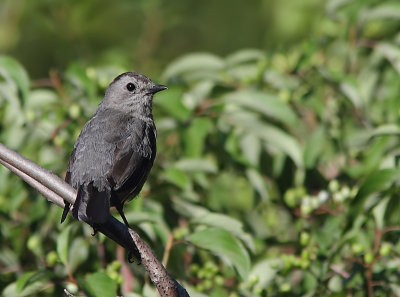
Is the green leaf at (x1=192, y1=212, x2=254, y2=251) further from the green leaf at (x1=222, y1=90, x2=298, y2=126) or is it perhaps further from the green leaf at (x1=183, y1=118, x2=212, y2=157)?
the green leaf at (x1=222, y1=90, x2=298, y2=126)

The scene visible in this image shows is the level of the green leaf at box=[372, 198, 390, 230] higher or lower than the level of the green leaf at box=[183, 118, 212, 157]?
lower

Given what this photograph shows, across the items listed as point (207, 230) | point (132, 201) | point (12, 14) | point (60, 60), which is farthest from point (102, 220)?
point (12, 14)

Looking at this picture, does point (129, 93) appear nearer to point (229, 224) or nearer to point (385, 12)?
point (229, 224)

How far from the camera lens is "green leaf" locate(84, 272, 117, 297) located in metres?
3.07

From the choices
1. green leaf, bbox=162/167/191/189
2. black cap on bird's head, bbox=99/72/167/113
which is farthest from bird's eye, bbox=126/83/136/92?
green leaf, bbox=162/167/191/189

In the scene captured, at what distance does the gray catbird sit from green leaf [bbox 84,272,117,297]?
0.34 metres

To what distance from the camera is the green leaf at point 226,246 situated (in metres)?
3.19

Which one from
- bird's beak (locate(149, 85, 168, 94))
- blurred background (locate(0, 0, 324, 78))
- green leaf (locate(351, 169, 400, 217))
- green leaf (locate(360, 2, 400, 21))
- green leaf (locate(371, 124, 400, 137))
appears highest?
blurred background (locate(0, 0, 324, 78))

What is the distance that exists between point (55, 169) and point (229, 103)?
1118mm

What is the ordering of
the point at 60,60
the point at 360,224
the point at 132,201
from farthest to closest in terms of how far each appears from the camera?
1. the point at 60,60
2. the point at 132,201
3. the point at 360,224

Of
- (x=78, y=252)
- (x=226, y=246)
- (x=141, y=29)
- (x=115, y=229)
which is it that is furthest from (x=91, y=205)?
(x=141, y=29)

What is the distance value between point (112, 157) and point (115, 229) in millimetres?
1102

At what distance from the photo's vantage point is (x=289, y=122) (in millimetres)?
3979

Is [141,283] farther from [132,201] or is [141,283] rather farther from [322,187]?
[322,187]
